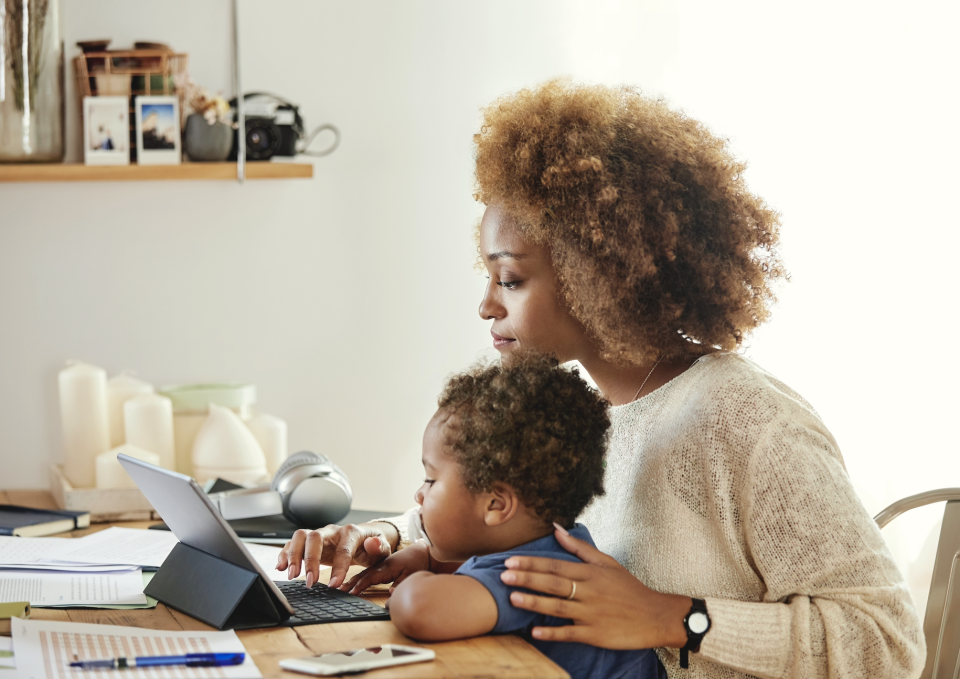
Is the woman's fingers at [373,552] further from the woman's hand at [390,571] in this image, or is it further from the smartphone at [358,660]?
the smartphone at [358,660]

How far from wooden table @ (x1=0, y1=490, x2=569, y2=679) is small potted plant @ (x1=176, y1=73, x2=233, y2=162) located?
1420 millimetres

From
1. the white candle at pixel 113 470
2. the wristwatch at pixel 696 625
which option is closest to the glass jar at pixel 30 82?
the white candle at pixel 113 470

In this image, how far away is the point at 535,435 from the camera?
1.04m

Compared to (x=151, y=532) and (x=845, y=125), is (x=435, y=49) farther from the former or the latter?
(x=151, y=532)

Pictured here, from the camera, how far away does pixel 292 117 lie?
242 centimetres

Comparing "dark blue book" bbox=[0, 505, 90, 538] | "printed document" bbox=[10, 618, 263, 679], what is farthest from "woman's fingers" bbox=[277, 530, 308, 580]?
"dark blue book" bbox=[0, 505, 90, 538]

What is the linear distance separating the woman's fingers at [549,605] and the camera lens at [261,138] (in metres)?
1.66

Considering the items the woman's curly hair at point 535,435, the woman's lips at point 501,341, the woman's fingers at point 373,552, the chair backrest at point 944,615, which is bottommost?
the chair backrest at point 944,615

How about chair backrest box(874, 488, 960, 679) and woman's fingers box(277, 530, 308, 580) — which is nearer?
woman's fingers box(277, 530, 308, 580)

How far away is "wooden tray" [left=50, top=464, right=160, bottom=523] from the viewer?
1.81 meters

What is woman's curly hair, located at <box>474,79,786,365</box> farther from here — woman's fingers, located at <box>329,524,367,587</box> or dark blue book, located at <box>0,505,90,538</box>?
dark blue book, located at <box>0,505,90,538</box>

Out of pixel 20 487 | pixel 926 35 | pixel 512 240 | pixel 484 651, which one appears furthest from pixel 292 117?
pixel 484 651

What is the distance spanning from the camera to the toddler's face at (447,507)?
Answer: 3.49 ft

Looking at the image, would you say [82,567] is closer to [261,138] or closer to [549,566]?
[549,566]
